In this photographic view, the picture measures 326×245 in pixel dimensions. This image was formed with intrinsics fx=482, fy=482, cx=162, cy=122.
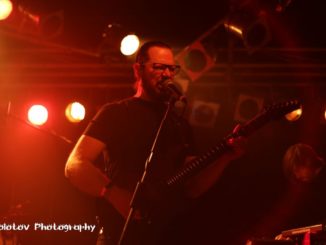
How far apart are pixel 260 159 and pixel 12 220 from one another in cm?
247

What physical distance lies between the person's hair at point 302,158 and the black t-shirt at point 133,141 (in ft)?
6.92

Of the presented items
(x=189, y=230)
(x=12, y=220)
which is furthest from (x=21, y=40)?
(x=189, y=230)

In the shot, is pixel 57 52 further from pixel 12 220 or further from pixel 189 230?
pixel 189 230

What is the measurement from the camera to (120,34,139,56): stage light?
14.8ft

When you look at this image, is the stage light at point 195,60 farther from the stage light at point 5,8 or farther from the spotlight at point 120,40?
the stage light at point 5,8

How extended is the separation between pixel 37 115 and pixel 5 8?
125 cm

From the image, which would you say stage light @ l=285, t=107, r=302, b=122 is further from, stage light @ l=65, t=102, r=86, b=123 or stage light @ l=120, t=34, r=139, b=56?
stage light @ l=65, t=102, r=86, b=123

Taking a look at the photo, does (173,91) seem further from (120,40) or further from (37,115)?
(37,115)

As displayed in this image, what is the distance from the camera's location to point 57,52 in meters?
4.89

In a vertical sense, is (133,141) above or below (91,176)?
above

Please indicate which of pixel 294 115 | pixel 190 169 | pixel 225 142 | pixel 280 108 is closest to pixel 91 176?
pixel 190 169

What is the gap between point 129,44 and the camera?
178 inches

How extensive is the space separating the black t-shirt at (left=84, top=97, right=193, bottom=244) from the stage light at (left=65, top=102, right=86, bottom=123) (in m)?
2.24

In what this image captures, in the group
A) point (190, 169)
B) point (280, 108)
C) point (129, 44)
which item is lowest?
point (190, 169)
